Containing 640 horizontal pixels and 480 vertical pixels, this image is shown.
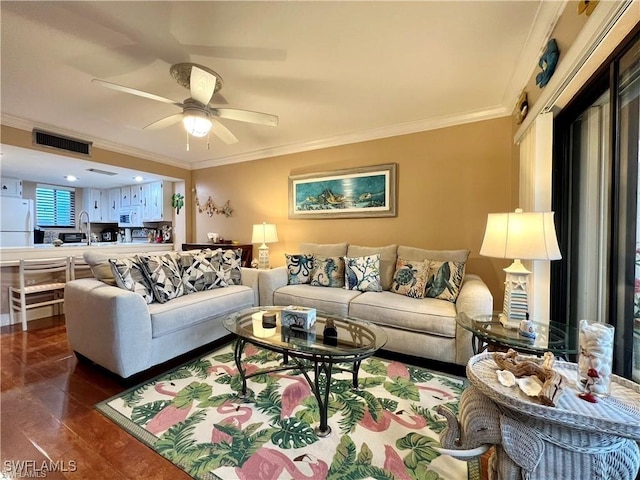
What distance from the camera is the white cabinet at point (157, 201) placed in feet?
17.6

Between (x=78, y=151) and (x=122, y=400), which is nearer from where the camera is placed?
(x=122, y=400)

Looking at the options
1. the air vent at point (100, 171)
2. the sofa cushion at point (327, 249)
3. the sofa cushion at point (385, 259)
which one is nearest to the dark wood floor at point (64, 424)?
the sofa cushion at point (385, 259)

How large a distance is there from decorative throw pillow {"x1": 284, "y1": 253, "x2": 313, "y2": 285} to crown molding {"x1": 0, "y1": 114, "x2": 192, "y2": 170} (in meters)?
3.03

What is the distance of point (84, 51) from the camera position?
6.66ft

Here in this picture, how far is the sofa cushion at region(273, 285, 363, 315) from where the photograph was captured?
2.79 metres

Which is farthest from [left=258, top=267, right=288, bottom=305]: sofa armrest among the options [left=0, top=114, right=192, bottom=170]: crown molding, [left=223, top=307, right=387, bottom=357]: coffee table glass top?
[left=0, top=114, right=192, bottom=170]: crown molding

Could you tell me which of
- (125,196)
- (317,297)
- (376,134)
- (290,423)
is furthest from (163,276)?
(125,196)

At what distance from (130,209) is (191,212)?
1.62 meters

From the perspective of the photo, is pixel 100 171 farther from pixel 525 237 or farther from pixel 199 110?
pixel 525 237

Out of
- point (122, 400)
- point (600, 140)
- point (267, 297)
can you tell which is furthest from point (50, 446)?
point (600, 140)

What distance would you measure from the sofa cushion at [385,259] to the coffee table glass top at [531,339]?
113 centimetres

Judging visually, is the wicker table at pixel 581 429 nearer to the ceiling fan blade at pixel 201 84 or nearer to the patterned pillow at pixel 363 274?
the patterned pillow at pixel 363 274

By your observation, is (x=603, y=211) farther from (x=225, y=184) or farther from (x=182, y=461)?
(x=225, y=184)

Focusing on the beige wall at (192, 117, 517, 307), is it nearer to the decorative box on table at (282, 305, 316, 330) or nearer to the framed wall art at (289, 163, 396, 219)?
the framed wall art at (289, 163, 396, 219)
